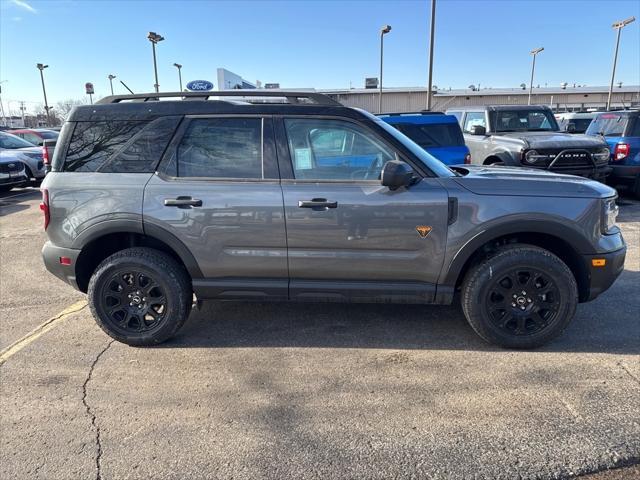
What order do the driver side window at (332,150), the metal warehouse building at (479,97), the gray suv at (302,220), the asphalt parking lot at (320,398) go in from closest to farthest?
the asphalt parking lot at (320,398), the gray suv at (302,220), the driver side window at (332,150), the metal warehouse building at (479,97)

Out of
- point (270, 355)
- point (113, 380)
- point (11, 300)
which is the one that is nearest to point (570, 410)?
point (270, 355)

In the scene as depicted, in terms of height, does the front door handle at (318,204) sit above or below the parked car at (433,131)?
below

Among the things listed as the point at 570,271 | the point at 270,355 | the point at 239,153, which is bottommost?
the point at 270,355

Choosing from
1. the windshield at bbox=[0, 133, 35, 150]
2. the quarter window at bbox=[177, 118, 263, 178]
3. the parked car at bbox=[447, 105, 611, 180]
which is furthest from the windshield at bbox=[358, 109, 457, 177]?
the windshield at bbox=[0, 133, 35, 150]

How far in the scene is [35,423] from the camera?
2.86 m

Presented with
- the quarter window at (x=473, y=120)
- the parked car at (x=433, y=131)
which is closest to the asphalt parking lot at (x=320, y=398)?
the parked car at (x=433, y=131)

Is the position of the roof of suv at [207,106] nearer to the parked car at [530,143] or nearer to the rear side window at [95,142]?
the rear side window at [95,142]

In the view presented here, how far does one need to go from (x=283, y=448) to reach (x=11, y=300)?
3.84 m

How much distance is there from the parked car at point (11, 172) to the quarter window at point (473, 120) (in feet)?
37.3

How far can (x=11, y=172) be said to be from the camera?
473 inches

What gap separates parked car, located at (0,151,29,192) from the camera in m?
11.8

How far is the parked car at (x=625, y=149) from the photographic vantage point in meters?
9.60

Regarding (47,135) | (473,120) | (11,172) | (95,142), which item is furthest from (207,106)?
(47,135)

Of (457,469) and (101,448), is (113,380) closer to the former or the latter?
(101,448)
